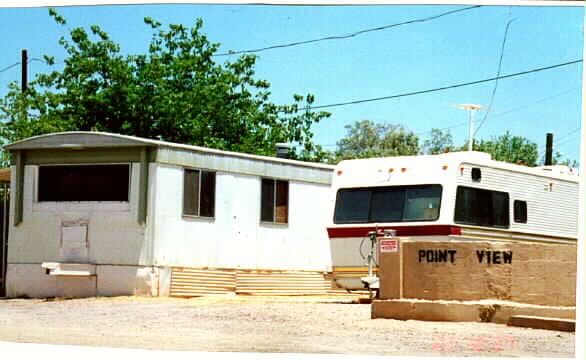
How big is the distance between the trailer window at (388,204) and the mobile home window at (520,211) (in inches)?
67.7

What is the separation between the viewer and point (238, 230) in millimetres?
20141

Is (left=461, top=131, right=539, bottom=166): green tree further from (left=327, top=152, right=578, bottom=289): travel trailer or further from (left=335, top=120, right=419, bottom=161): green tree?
(left=327, top=152, right=578, bottom=289): travel trailer

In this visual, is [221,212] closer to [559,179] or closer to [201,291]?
[201,291]

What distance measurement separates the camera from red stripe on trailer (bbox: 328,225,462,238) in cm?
1652

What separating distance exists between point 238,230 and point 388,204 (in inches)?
149

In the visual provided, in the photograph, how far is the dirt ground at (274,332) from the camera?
11.5 meters

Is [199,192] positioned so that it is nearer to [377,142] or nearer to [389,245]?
[389,245]

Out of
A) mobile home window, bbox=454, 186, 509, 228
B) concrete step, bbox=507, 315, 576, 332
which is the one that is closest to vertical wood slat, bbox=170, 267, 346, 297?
mobile home window, bbox=454, 186, 509, 228

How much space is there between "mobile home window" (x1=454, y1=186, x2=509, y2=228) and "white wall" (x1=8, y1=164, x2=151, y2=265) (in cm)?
509

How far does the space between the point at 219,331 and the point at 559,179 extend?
785 centimetres

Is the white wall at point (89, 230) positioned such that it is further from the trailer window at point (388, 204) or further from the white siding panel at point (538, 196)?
the white siding panel at point (538, 196)

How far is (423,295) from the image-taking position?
514 inches

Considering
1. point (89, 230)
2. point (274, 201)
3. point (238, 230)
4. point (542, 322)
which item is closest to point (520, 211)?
point (274, 201)

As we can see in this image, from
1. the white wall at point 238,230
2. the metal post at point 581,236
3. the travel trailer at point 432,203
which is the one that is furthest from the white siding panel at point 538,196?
the metal post at point 581,236
